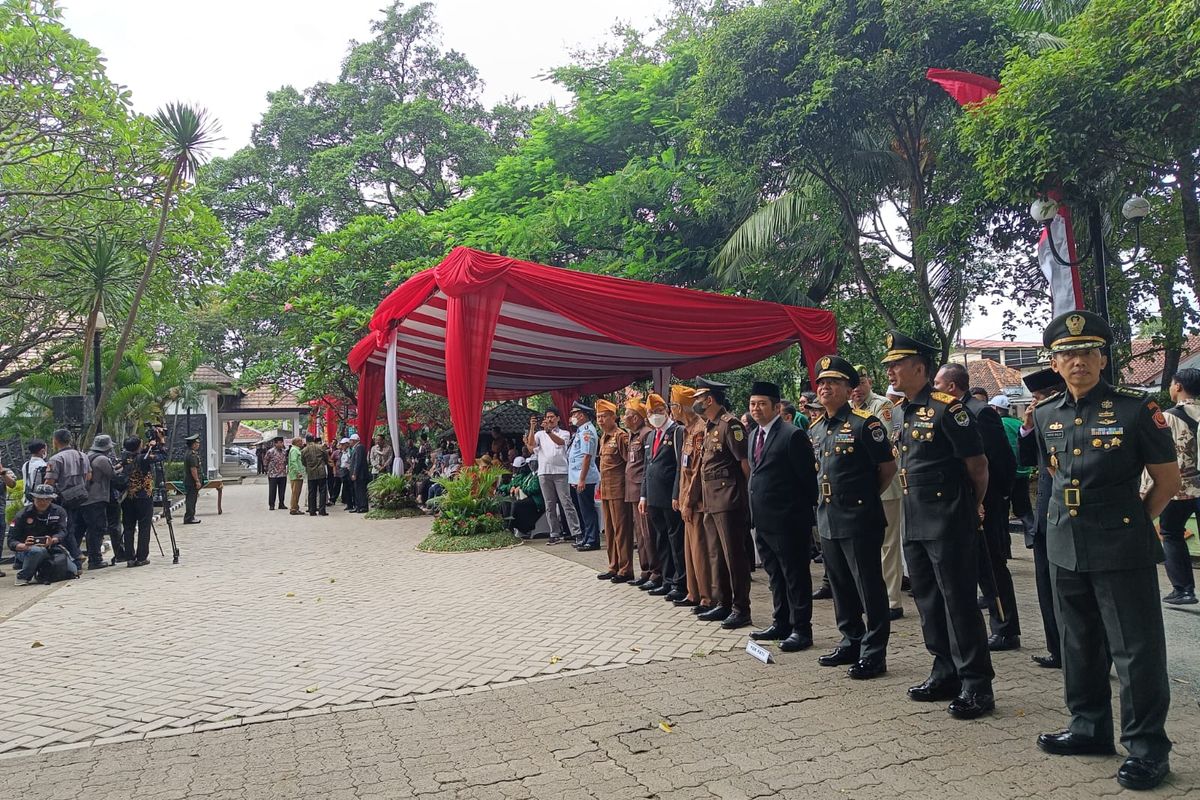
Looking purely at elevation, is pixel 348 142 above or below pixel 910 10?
above

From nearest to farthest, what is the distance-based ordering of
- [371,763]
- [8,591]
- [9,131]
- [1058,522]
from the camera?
[1058,522] → [371,763] → [8,591] → [9,131]

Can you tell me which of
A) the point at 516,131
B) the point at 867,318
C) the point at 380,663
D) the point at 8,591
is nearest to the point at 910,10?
the point at 867,318

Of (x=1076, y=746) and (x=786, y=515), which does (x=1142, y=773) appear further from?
(x=786, y=515)

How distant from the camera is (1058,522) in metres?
3.29

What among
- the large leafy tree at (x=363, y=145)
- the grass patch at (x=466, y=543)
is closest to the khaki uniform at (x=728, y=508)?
the grass patch at (x=466, y=543)

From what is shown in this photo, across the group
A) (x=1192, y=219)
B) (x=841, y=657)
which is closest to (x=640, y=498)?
(x=841, y=657)

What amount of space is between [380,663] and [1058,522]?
390 centimetres

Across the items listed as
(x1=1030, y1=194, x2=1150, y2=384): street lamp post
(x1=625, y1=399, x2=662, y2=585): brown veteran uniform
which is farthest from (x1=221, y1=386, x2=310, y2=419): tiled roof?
(x1=1030, y1=194, x2=1150, y2=384): street lamp post

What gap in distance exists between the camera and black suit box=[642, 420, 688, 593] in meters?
6.65

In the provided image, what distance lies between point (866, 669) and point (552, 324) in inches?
273

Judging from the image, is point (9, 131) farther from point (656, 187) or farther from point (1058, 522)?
point (1058, 522)

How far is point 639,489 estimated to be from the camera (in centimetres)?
736

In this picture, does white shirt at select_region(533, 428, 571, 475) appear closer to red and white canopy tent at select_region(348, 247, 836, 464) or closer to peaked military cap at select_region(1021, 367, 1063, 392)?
red and white canopy tent at select_region(348, 247, 836, 464)

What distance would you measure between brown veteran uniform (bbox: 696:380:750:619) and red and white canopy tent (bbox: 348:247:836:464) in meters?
3.54
